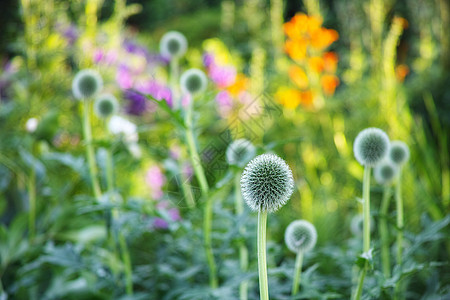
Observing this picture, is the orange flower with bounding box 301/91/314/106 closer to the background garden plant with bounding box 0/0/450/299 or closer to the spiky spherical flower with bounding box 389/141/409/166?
the background garden plant with bounding box 0/0/450/299

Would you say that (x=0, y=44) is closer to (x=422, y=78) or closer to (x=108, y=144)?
(x=108, y=144)

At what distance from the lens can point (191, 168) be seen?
1.70 metres

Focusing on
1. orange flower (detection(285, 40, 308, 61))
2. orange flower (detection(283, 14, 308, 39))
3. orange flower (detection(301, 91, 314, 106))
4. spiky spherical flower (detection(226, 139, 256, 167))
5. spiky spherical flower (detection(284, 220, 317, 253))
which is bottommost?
spiky spherical flower (detection(284, 220, 317, 253))

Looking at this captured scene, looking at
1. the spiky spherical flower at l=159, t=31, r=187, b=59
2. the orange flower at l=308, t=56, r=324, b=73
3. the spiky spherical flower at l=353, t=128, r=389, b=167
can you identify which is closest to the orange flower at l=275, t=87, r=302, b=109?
the orange flower at l=308, t=56, r=324, b=73

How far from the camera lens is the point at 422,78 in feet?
8.53

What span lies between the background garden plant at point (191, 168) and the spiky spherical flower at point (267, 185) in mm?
198

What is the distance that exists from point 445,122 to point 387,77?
34.1 inches

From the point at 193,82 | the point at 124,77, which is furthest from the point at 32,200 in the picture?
the point at 124,77

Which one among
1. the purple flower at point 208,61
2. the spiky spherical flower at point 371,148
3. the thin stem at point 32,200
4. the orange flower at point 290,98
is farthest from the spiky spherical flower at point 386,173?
the purple flower at point 208,61

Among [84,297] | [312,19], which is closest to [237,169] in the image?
[84,297]

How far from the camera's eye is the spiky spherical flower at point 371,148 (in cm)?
75

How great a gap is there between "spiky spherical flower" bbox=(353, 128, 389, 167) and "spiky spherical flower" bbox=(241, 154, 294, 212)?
260mm

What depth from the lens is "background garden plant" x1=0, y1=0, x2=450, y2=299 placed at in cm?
91

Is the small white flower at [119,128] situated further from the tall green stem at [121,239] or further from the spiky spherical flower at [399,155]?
the spiky spherical flower at [399,155]
